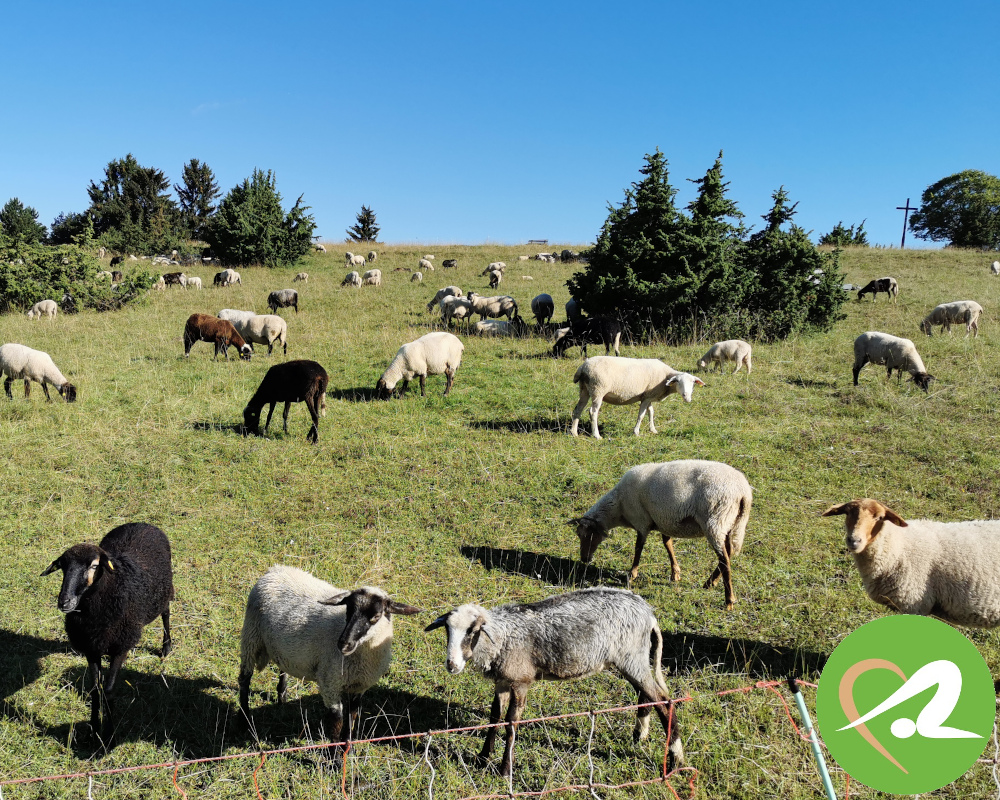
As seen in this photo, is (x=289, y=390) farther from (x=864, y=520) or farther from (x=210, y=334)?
(x=864, y=520)

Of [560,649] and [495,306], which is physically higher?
[495,306]

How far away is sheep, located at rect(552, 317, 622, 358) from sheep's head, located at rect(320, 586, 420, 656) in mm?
13874

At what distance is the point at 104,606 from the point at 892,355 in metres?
15.8

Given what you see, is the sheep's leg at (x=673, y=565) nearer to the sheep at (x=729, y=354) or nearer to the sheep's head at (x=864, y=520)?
the sheep's head at (x=864, y=520)

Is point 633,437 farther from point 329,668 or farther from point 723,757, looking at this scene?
point 329,668

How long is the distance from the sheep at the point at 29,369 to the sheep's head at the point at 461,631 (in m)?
13.6

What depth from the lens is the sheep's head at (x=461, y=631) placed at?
415cm

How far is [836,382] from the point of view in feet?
47.5

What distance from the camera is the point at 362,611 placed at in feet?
14.6

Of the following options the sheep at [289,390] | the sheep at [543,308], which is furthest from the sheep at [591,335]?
the sheep at [289,390]

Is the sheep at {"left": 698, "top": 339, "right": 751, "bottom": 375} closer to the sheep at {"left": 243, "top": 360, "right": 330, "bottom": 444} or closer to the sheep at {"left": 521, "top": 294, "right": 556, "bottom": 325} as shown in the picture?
the sheep at {"left": 521, "top": 294, "right": 556, "bottom": 325}

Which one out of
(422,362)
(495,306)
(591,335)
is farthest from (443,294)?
(422,362)

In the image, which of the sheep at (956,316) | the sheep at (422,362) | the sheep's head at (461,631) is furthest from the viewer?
the sheep at (956,316)

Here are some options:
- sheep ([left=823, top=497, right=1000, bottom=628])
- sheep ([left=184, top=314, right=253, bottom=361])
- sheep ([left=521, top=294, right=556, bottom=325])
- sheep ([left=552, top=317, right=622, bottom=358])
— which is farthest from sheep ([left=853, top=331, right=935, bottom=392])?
sheep ([left=184, top=314, right=253, bottom=361])
